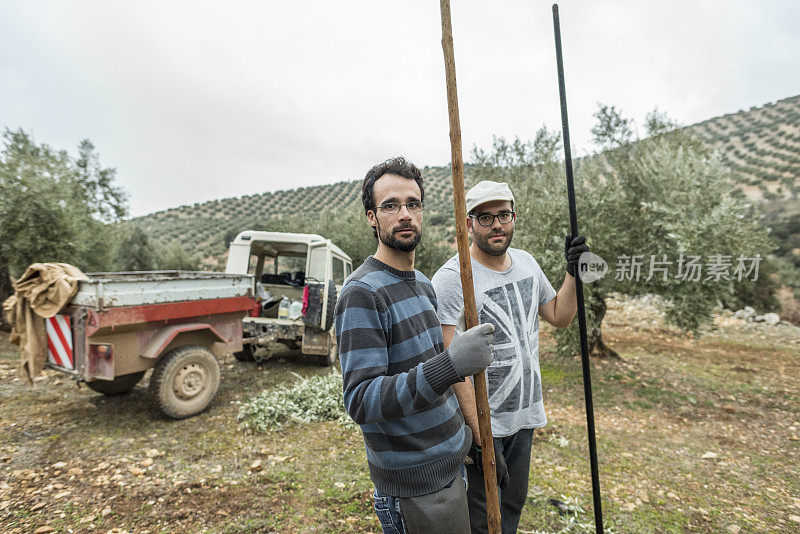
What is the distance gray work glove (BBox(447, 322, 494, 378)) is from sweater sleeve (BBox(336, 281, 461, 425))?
3cm

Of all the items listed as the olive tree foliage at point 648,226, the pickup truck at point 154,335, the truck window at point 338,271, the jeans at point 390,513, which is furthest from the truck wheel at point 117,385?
the olive tree foliage at point 648,226

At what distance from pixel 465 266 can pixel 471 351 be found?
408mm

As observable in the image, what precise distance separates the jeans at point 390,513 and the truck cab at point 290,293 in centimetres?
569

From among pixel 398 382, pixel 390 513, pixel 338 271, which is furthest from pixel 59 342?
pixel 398 382

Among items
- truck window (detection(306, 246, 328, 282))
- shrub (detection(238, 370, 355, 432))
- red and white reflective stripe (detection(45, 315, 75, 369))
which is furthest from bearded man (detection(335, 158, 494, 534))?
truck window (detection(306, 246, 328, 282))

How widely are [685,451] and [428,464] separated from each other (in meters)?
5.20

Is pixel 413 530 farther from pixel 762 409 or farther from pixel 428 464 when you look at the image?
pixel 762 409

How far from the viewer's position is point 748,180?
2934cm

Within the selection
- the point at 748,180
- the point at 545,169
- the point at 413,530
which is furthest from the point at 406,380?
the point at 748,180

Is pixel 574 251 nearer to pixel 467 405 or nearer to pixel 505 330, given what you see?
pixel 505 330

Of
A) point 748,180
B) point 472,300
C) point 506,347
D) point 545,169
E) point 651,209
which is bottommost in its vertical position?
point 506,347

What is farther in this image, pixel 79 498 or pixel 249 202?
pixel 249 202

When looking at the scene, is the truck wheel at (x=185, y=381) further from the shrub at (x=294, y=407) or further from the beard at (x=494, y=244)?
the beard at (x=494, y=244)

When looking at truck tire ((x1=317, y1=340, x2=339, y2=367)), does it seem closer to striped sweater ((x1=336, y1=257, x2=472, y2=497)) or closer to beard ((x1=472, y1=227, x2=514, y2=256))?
beard ((x1=472, y1=227, x2=514, y2=256))
